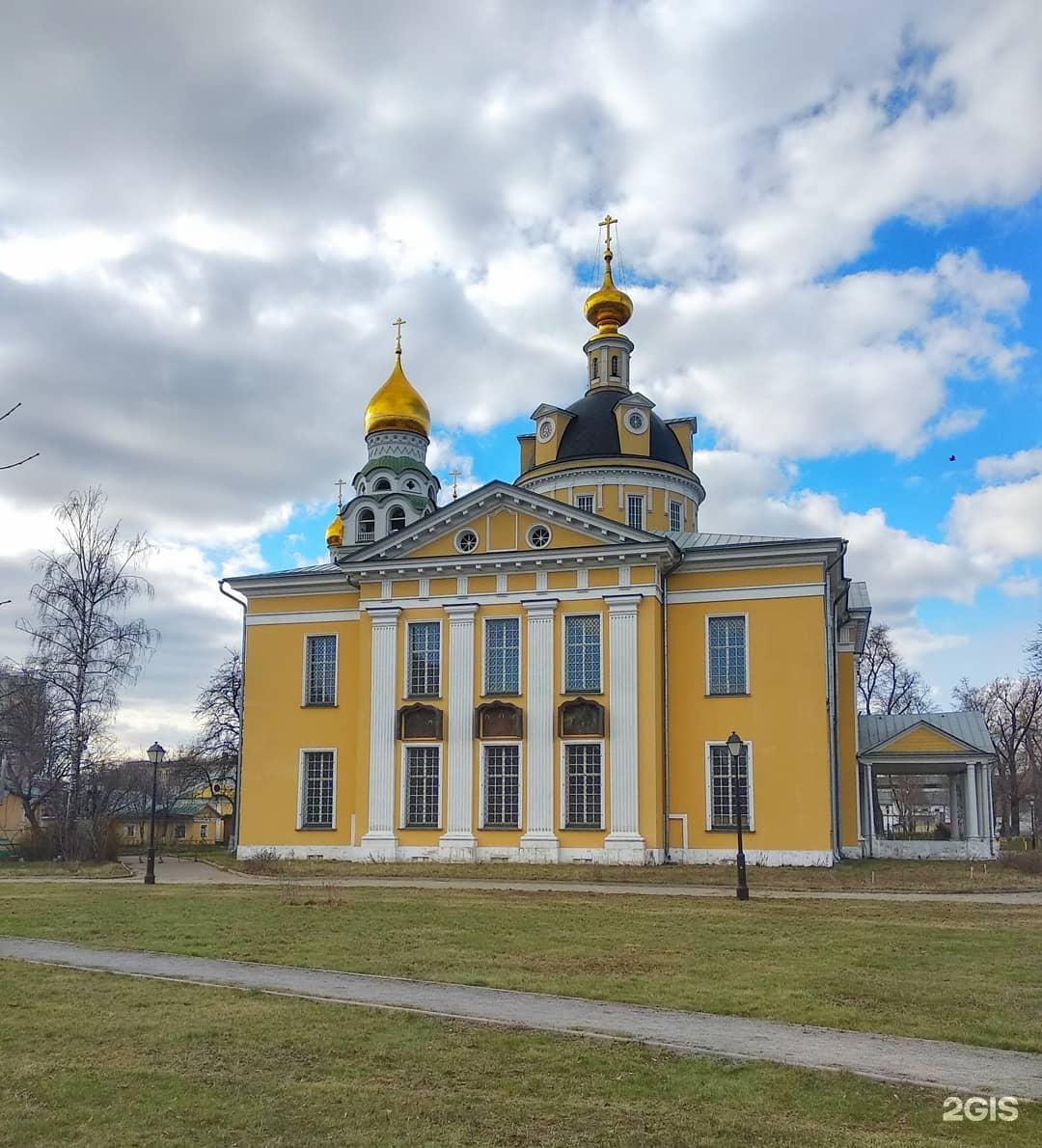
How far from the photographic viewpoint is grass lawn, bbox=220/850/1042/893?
23750 millimetres

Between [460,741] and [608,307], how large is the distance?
58.3ft

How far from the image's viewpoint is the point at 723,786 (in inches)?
1228

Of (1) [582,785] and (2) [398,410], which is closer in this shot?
(1) [582,785]

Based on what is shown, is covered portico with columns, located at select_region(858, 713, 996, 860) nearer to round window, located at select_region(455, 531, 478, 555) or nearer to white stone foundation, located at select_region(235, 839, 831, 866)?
white stone foundation, located at select_region(235, 839, 831, 866)

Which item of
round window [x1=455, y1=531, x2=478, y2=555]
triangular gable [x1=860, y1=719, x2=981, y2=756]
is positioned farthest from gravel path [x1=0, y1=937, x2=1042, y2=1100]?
triangular gable [x1=860, y1=719, x2=981, y2=756]

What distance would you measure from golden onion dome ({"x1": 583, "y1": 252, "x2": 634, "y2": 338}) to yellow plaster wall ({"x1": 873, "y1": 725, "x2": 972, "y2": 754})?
17.3 m

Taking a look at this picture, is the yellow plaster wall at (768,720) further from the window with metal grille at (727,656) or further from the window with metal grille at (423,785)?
the window with metal grille at (423,785)

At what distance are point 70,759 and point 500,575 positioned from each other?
1820 centimetres

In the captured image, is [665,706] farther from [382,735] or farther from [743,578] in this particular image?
[382,735]

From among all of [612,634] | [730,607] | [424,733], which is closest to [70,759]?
[424,733]
